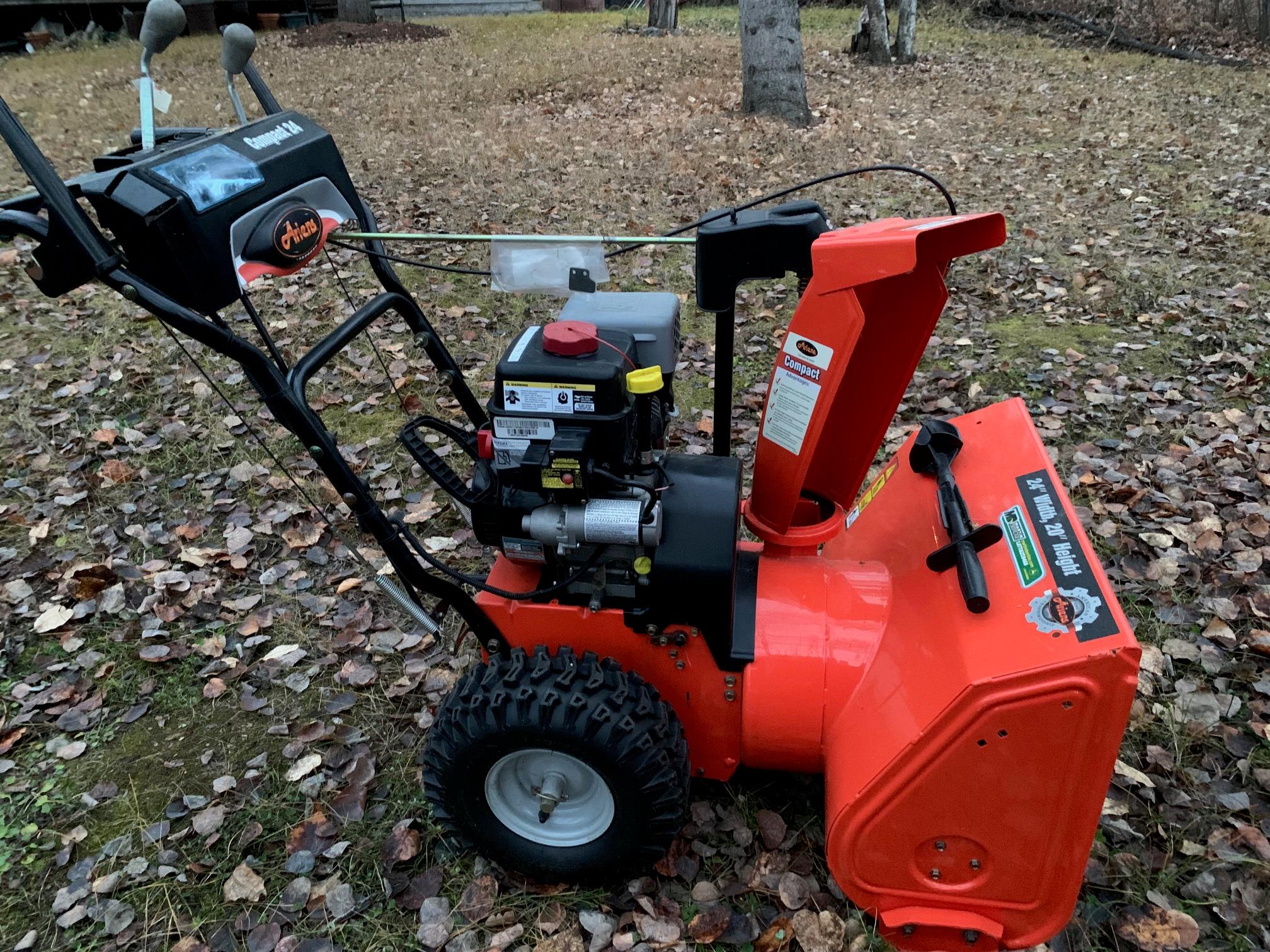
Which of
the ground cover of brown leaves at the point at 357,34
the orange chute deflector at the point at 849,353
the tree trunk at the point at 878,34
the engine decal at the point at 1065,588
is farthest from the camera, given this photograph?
the ground cover of brown leaves at the point at 357,34

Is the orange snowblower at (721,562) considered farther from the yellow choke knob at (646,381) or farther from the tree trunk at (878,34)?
the tree trunk at (878,34)

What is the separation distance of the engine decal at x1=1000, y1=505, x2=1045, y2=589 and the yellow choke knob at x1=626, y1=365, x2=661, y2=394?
0.89 meters

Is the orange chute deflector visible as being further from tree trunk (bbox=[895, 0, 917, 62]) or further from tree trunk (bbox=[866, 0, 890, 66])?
tree trunk (bbox=[895, 0, 917, 62])

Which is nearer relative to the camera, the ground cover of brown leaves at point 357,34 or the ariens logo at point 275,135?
the ariens logo at point 275,135

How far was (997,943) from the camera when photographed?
6.55ft

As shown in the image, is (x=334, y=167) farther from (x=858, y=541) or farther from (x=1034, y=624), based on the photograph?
(x=1034, y=624)

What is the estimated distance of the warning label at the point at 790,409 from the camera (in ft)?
6.87

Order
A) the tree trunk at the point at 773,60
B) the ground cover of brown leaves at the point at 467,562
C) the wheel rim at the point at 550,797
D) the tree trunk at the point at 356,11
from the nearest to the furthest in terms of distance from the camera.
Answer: the wheel rim at the point at 550,797 → the ground cover of brown leaves at the point at 467,562 → the tree trunk at the point at 773,60 → the tree trunk at the point at 356,11

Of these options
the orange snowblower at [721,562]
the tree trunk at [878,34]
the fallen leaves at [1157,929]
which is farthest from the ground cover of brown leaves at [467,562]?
the tree trunk at [878,34]

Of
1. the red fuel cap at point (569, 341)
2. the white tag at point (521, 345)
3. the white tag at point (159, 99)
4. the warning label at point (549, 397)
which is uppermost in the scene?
the white tag at point (159, 99)

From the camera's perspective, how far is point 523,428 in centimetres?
206

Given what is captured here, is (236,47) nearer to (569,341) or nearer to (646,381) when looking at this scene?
(569,341)

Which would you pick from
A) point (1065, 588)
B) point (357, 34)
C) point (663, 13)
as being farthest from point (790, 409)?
point (357, 34)

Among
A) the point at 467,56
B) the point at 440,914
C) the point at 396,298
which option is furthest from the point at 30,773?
the point at 467,56
